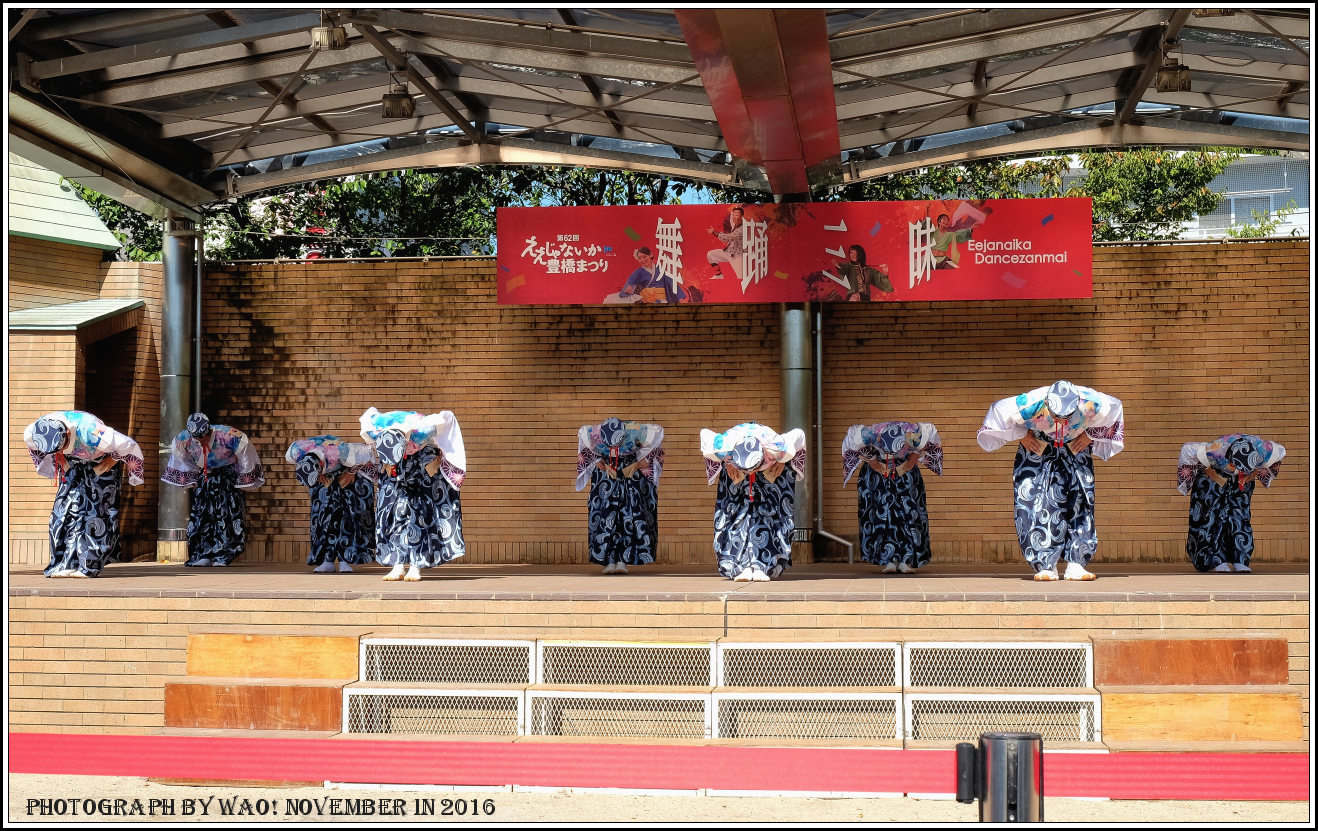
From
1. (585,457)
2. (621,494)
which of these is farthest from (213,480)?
(621,494)

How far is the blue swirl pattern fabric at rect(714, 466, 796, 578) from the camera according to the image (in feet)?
33.9

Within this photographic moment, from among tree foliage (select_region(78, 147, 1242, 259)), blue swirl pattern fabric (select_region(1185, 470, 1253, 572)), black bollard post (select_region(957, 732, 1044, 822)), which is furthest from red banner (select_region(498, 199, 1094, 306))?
black bollard post (select_region(957, 732, 1044, 822))

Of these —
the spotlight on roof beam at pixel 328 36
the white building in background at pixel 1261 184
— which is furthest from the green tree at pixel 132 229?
the white building in background at pixel 1261 184

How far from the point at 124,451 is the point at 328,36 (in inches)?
150

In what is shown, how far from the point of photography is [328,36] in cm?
986

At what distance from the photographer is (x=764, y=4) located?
8.07 metres

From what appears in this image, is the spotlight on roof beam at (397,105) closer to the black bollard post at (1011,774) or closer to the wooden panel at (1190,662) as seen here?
the wooden panel at (1190,662)

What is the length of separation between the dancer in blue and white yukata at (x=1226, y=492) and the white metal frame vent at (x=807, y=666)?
485 cm

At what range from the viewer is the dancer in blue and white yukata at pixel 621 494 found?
11.7 m

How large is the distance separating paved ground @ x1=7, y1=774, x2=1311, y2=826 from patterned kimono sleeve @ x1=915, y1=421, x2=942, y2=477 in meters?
5.23

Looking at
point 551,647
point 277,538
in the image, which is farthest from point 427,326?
point 551,647

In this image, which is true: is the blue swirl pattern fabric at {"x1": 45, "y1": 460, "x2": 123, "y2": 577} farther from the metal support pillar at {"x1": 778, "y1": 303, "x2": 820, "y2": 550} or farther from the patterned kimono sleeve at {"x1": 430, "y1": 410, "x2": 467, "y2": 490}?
the metal support pillar at {"x1": 778, "y1": 303, "x2": 820, "y2": 550}

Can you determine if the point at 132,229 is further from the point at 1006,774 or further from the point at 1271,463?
the point at 1006,774

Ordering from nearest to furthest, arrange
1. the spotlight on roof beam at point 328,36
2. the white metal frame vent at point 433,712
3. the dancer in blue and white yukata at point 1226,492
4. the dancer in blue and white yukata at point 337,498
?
the white metal frame vent at point 433,712
the spotlight on roof beam at point 328,36
the dancer in blue and white yukata at point 1226,492
the dancer in blue and white yukata at point 337,498
